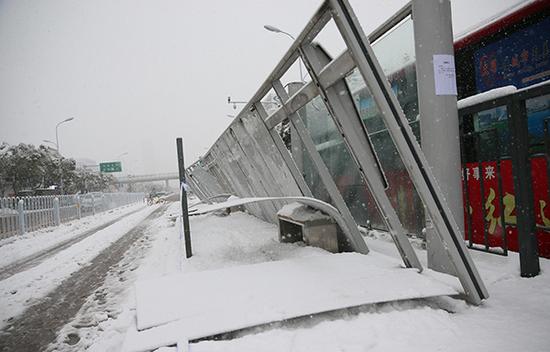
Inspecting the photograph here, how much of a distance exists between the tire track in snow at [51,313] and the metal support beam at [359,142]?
3.15 meters

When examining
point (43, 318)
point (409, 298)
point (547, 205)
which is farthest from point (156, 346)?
point (547, 205)

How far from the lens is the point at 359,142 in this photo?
9.46 ft

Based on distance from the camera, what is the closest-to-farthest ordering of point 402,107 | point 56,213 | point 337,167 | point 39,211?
point 402,107 < point 337,167 < point 39,211 < point 56,213

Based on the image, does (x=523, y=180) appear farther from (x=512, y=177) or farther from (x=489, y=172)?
(x=489, y=172)

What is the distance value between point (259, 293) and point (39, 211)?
1515cm

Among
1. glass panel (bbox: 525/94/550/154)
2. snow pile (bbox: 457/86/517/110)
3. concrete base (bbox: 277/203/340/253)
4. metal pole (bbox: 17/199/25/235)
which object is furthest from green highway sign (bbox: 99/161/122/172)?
glass panel (bbox: 525/94/550/154)

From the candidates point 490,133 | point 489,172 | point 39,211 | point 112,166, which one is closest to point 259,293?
point 489,172

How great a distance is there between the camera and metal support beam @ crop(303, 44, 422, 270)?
9.46ft

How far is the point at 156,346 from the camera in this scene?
1874mm

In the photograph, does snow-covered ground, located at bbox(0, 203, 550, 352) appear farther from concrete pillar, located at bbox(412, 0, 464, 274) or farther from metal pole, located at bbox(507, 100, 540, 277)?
concrete pillar, located at bbox(412, 0, 464, 274)

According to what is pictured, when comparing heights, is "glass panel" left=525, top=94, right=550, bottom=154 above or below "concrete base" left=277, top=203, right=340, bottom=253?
above

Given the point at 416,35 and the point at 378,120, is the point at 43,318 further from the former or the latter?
the point at 378,120

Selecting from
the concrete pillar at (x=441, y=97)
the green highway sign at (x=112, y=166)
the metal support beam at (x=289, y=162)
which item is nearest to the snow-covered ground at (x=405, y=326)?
the concrete pillar at (x=441, y=97)

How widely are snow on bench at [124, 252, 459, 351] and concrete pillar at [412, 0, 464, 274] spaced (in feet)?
2.36
